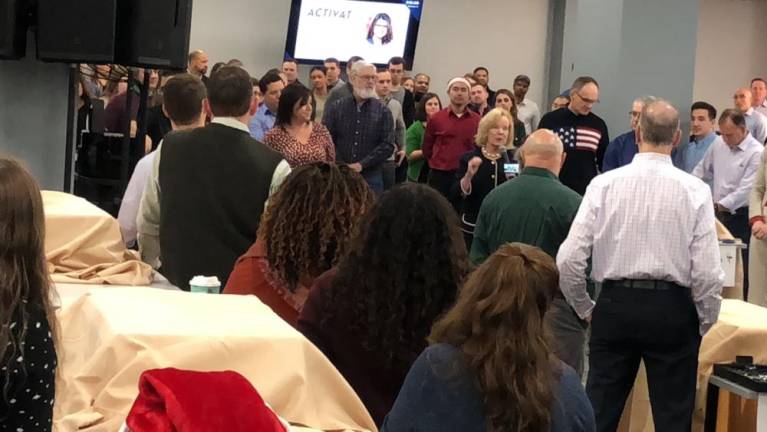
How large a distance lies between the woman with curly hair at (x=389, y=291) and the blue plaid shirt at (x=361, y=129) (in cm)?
460

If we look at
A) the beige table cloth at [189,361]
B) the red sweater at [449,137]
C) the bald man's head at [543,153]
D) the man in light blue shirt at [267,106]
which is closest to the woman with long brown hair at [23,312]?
the beige table cloth at [189,361]

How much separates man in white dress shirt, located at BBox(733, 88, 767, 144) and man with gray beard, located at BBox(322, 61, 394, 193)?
4.78 metres

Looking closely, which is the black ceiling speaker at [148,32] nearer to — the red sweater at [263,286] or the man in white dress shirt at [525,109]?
the red sweater at [263,286]

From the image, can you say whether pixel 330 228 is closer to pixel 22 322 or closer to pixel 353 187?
pixel 353 187

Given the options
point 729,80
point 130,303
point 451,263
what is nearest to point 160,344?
point 130,303

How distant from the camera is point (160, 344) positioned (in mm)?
2340

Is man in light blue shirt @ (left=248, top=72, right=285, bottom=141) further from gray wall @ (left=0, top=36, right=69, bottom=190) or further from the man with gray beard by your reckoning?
gray wall @ (left=0, top=36, right=69, bottom=190)

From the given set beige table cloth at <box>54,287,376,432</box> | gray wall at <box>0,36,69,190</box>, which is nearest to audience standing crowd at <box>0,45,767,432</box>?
beige table cloth at <box>54,287,376,432</box>

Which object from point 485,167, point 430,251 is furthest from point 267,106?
point 430,251

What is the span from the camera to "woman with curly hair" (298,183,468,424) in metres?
2.70

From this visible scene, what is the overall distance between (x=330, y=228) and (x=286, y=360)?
83 centimetres

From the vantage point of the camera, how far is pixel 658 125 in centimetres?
423

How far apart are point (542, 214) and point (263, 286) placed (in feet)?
5.13

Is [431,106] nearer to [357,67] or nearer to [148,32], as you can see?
[357,67]
